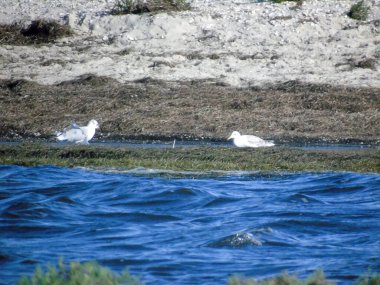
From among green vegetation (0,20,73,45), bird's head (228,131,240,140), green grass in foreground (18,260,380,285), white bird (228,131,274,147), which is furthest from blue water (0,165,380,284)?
green vegetation (0,20,73,45)

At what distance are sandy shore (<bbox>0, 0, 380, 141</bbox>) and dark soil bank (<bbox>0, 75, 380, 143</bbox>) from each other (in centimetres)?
3

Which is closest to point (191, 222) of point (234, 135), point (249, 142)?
point (249, 142)

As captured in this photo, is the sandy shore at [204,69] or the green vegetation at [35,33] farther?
the green vegetation at [35,33]

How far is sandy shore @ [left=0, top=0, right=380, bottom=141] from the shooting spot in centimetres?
2039

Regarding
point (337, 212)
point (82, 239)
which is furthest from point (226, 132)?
point (82, 239)

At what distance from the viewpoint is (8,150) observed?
53.4ft

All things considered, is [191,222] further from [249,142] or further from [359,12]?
[359,12]

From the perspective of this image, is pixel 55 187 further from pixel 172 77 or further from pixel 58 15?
pixel 58 15

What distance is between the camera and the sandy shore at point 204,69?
66.9 feet

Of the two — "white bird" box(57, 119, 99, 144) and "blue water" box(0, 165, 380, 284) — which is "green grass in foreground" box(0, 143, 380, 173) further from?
"white bird" box(57, 119, 99, 144)

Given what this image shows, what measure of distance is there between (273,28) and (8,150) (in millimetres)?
10889

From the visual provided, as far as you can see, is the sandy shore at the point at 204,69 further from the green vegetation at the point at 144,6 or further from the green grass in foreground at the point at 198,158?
the green grass in foreground at the point at 198,158

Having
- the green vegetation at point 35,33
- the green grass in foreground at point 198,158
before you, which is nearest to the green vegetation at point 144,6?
the green vegetation at point 35,33

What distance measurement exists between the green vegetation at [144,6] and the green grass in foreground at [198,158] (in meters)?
10.4
